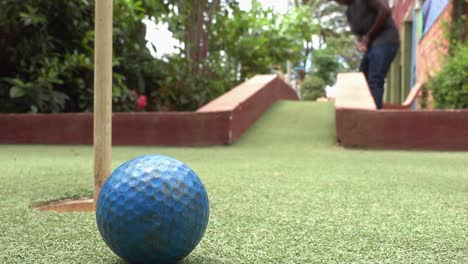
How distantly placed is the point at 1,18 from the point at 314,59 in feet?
72.3

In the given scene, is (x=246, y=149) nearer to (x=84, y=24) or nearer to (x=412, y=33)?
(x=84, y=24)

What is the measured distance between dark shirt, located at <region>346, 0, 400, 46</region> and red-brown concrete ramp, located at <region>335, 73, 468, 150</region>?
1.30m

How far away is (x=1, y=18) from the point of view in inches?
217

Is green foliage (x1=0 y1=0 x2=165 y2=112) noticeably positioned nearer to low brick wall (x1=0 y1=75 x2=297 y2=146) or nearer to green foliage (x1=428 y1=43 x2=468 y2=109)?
low brick wall (x1=0 y1=75 x2=297 y2=146)

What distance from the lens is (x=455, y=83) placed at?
570 centimetres

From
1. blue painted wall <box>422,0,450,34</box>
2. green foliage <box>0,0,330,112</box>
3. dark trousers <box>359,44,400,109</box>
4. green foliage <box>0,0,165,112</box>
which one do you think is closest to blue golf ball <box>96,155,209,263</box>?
green foliage <box>0,0,330,112</box>

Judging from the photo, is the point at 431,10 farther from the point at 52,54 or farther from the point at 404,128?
the point at 52,54

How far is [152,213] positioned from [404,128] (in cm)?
388

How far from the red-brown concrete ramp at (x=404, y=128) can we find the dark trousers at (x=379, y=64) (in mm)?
1084

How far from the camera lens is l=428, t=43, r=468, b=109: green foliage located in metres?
5.57

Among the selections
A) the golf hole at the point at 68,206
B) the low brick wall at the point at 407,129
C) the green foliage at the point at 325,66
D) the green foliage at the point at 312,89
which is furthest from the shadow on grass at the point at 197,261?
the green foliage at the point at 325,66

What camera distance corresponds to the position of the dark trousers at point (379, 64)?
5559 millimetres

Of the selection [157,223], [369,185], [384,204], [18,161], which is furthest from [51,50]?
[157,223]

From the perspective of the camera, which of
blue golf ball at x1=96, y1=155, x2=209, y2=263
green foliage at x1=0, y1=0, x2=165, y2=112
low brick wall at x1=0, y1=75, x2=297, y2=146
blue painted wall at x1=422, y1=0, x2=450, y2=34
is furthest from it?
blue painted wall at x1=422, y1=0, x2=450, y2=34
